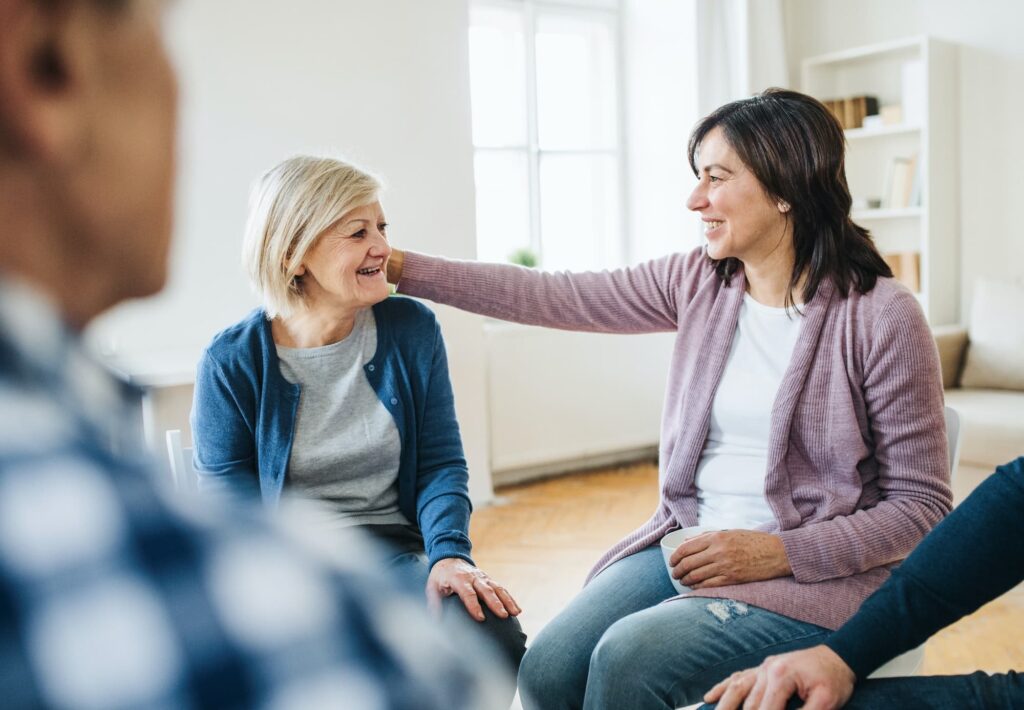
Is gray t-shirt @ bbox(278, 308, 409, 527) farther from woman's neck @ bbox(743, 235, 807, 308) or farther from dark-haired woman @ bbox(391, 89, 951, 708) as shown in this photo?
woman's neck @ bbox(743, 235, 807, 308)

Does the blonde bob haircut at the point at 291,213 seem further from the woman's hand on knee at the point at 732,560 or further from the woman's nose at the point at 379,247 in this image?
the woman's hand on knee at the point at 732,560

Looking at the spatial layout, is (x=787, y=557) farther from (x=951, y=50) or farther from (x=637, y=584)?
(x=951, y=50)

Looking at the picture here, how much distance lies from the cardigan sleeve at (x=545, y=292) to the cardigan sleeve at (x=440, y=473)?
3.5 inches

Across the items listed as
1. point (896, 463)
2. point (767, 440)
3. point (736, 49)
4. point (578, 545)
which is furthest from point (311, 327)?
point (736, 49)

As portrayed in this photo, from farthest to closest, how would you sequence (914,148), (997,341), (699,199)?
(914,148)
(997,341)
(699,199)

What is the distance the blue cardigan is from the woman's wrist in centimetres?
11

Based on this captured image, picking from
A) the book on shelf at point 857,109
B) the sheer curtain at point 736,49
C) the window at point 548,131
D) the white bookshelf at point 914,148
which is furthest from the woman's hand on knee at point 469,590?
the book on shelf at point 857,109

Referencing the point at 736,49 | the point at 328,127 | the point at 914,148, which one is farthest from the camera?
the point at 736,49

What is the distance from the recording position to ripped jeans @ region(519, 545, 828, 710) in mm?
1294

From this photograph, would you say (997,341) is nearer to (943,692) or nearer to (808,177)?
(808,177)

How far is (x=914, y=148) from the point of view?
480 centimetres

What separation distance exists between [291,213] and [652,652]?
95 centimetres

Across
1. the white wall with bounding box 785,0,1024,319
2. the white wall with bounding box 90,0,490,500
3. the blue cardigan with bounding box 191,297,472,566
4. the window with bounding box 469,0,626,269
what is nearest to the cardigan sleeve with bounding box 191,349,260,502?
the blue cardigan with bounding box 191,297,472,566

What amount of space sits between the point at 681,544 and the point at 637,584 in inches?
6.2
